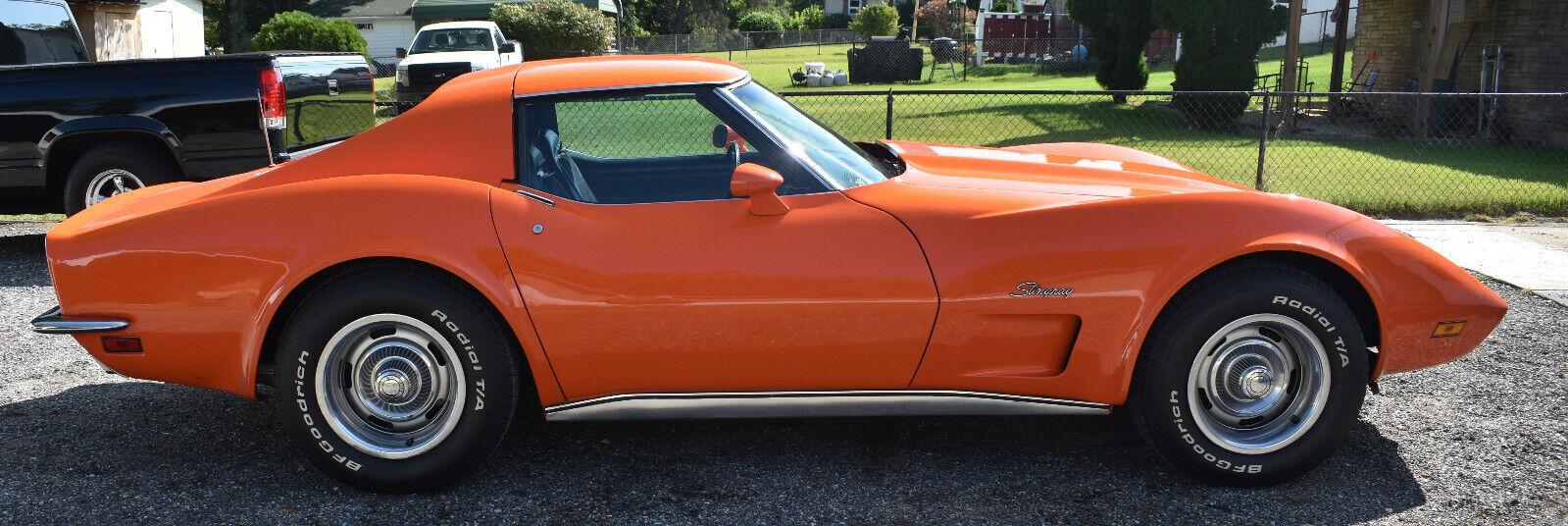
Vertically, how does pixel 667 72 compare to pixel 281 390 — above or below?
above

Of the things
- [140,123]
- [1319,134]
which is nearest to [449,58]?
[140,123]

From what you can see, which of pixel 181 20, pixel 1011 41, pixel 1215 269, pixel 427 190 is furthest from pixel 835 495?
pixel 1011 41

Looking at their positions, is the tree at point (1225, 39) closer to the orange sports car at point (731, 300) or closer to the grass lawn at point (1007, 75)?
the grass lawn at point (1007, 75)

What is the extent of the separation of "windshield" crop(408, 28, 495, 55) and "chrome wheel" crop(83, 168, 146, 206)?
598 inches

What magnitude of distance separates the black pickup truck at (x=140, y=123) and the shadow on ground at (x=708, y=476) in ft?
8.83

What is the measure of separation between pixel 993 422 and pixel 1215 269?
1.06 metres

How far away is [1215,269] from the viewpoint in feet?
10.7

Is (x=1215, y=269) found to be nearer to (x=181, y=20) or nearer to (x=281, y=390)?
(x=281, y=390)

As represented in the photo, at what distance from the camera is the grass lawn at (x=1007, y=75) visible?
24453mm

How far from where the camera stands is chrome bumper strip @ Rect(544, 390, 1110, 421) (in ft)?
10.8

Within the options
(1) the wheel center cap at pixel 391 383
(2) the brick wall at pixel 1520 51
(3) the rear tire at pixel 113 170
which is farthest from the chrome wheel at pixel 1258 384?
(2) the brick wall at pixel 1520 51

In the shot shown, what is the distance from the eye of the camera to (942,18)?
5038 centimetres

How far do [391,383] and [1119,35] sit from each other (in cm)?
1817

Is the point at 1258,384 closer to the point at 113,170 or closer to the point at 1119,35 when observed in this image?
the point at 113,170
